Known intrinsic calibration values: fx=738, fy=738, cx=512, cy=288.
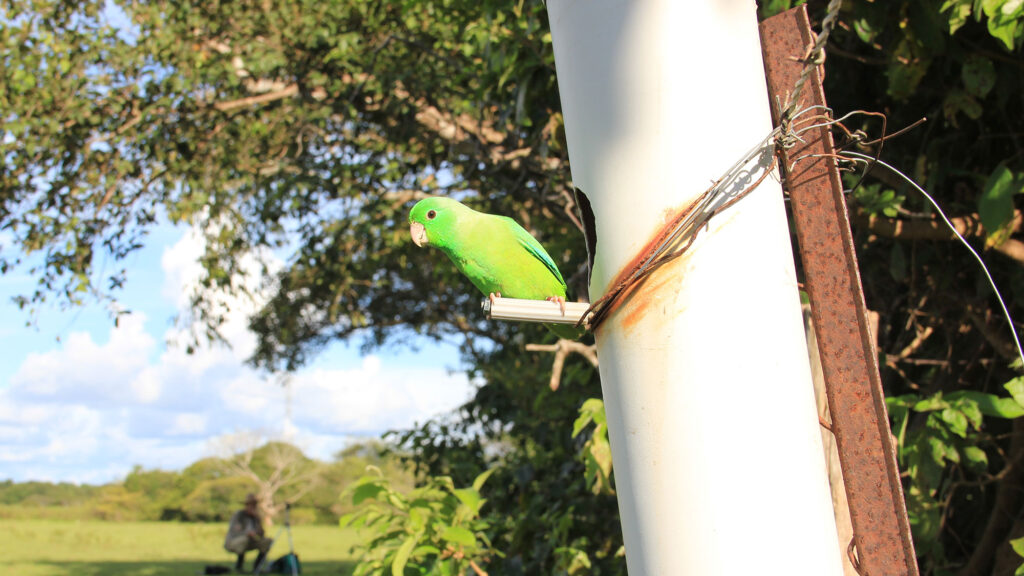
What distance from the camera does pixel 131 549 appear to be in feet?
49.0

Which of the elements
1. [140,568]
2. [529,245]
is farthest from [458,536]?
[140,568]

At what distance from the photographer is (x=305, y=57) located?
5996 mm

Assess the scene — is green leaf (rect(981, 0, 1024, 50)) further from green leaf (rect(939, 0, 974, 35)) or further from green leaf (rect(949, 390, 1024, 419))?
green leaf (rect(949, 390, 1024, 419))

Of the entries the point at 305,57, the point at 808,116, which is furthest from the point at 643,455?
the point at 305,57

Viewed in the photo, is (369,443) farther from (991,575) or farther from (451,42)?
(991,575)

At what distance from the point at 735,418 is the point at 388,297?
447 inches

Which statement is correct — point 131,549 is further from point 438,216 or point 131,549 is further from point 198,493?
point 438,216

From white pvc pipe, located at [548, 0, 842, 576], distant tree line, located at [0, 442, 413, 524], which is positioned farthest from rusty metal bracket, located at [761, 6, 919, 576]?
distant tree line, located at [0, 442, 413, 524]

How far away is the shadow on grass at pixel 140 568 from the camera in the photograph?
421 inches

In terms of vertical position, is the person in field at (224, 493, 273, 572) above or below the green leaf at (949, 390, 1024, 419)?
below

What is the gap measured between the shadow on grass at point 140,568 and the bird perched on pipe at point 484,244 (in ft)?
29.4

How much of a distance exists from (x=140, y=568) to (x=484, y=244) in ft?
40.9

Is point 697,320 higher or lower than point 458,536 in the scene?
higher

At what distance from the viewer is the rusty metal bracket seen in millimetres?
1091
